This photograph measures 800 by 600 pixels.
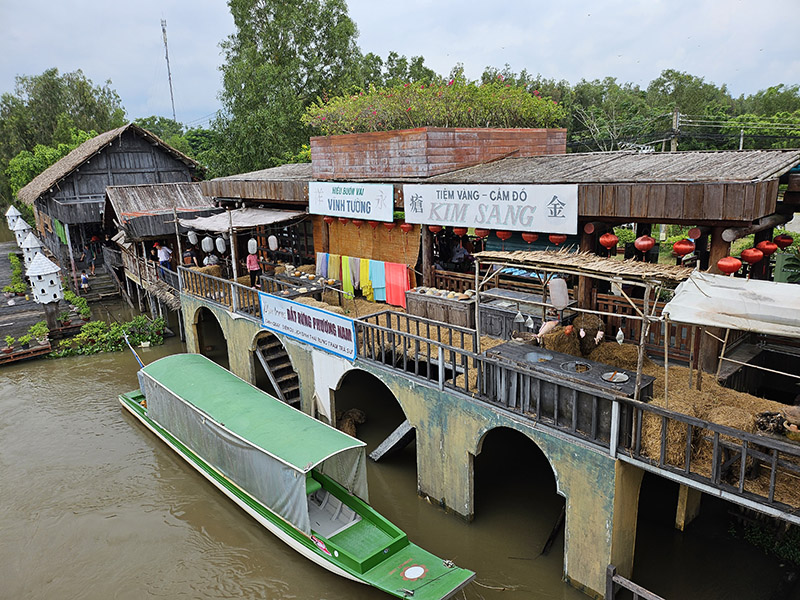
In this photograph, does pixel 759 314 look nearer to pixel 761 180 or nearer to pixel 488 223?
pixel 761 180

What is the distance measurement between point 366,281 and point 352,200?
101 inches

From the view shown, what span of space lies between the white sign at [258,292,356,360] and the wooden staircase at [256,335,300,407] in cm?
166

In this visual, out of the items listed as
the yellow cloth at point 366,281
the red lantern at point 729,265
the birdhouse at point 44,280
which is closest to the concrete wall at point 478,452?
the yellow cloth at point 366,281

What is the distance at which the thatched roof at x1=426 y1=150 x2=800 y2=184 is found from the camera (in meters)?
9.85

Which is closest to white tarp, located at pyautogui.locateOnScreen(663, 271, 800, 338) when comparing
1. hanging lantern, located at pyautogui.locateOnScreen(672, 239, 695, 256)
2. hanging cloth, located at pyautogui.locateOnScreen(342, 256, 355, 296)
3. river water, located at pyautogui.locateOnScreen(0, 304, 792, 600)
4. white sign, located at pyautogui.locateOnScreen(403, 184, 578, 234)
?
hanging lantern, located at pyautogui.locateOnScreen(672, 239, 695, 256)

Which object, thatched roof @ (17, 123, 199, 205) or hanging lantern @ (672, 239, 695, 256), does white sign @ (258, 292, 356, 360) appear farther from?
thatched roof @ (17, 123, 199, 205)

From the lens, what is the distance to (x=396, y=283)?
642 inches

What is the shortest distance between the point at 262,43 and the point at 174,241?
16.3m

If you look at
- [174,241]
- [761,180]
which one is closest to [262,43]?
[174,241]

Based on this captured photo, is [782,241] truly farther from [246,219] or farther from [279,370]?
[246,219]

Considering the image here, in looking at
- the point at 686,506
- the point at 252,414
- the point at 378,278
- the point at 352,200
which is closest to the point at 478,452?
the point at 686,506

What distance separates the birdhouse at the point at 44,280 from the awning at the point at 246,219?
7.14 metres

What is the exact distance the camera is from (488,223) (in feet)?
42.2

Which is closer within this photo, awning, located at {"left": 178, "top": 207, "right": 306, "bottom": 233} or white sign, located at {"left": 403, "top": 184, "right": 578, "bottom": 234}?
white sign, located at {"left": 403, "top": 184, "right": 578, "bottom": 234}
